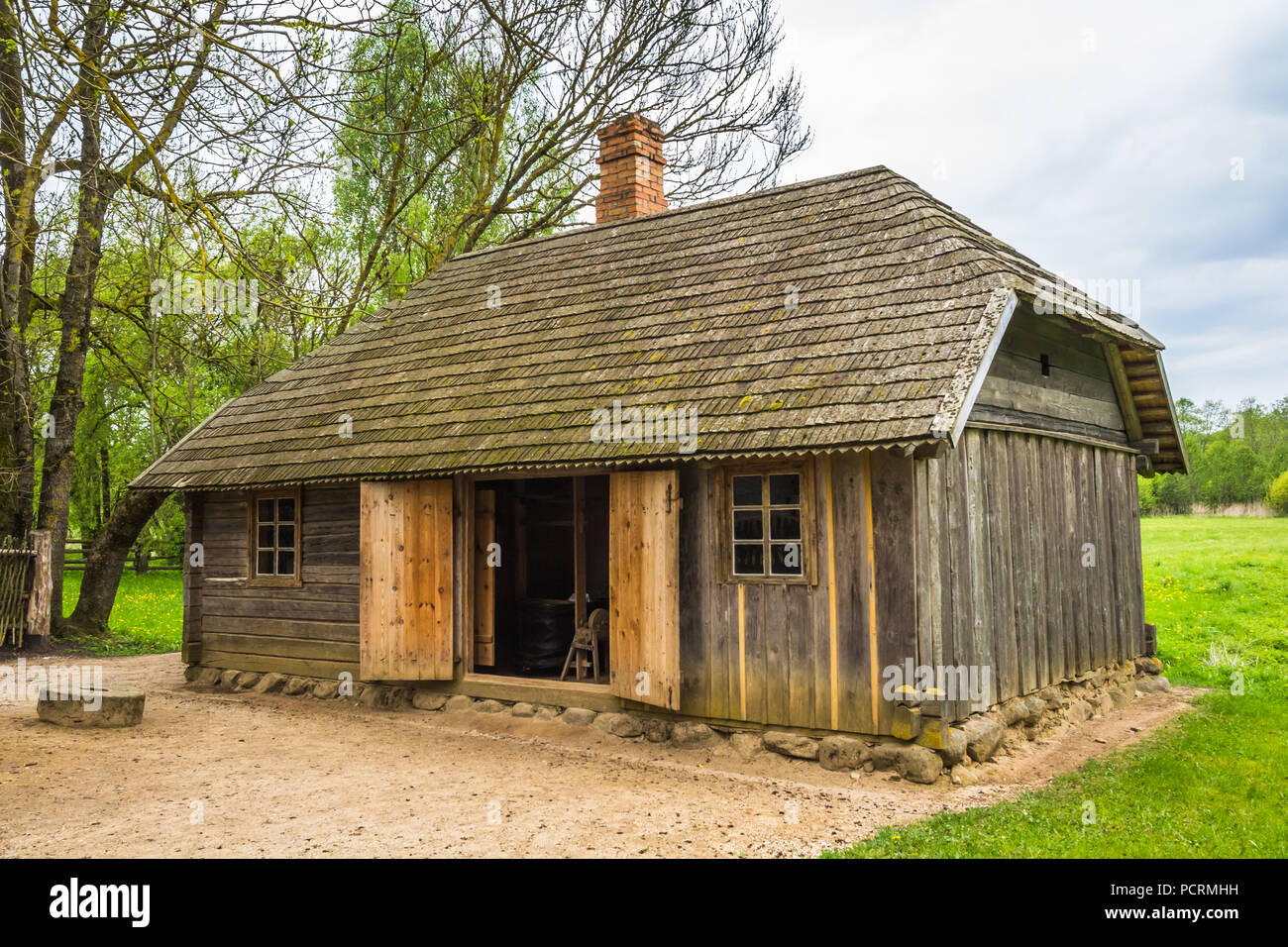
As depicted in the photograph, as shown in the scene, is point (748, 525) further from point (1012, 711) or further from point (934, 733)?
point (1012, 711)

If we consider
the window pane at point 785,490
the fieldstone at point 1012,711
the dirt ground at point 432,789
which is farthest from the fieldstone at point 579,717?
the fieldstone at point 1012,711

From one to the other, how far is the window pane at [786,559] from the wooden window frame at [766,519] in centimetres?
6

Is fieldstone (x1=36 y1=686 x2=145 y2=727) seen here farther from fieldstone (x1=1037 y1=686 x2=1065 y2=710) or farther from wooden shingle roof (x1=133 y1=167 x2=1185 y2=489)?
fieldstone (x1=1037 y1=686 x2=1065 y2=710)

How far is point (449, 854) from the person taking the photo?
5.70 meters

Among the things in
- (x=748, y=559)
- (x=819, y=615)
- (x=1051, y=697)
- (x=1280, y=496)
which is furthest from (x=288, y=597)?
(x=1280, y=496)

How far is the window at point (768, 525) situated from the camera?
26.3ft

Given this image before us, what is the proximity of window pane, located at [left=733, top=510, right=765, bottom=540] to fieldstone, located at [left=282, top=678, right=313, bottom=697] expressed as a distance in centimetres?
597

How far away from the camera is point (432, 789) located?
7293 millimetres

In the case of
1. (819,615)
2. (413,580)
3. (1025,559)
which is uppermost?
(1025,559)

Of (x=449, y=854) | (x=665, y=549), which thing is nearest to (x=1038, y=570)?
(x=665, y=549)

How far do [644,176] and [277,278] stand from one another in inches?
272

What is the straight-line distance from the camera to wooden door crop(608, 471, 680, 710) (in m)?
8.44

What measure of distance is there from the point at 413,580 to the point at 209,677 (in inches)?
163
